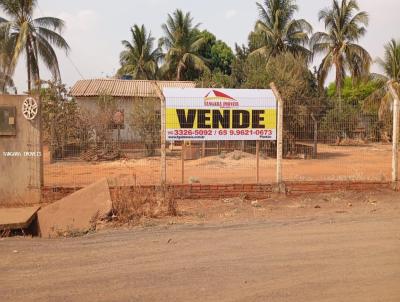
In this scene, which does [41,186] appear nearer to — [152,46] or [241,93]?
[241,93]

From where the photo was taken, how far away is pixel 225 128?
10133mm

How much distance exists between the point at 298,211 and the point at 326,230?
188 centimetres

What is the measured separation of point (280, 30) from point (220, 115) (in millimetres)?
28817

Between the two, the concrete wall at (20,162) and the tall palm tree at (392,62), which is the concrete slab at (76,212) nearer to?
the concrete wall at (20,162)

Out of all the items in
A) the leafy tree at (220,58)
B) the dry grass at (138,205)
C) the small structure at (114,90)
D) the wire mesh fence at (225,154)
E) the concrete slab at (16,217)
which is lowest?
the concrete slab at (16,217)

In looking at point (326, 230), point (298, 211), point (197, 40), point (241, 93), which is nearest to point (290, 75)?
point (241, 93)

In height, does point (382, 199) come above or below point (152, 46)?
below

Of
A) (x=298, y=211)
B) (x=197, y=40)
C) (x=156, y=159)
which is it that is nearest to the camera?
(x=298, y=211)

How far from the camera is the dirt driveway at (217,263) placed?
4.40 meters

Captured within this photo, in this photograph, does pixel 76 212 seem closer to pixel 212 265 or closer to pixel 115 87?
pixel 212 265

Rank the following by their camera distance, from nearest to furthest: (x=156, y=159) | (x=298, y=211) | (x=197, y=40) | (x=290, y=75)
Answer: (x=298, y=211) < (x=156, y=159) < (x=290, y=75) < (x=197, y=40)

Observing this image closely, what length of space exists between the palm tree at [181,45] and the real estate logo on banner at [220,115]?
95.9ft

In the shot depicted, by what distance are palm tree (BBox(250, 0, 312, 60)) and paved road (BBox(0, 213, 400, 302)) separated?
103 feet

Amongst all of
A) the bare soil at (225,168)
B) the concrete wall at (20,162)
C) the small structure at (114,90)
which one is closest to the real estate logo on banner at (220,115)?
the bare soil at (225,168)
